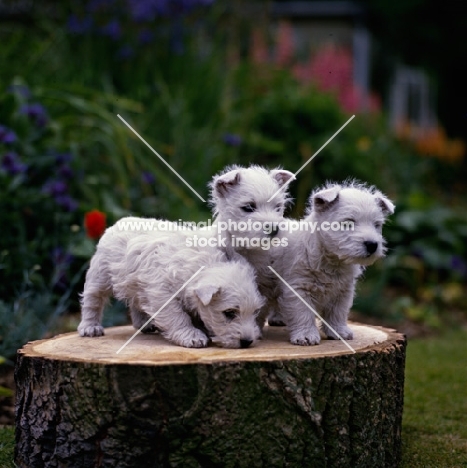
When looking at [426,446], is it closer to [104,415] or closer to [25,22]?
[104,415]

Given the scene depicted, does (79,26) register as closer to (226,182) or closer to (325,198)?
(226,182)

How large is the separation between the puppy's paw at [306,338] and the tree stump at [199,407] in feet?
0.29

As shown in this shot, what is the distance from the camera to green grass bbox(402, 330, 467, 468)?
15.0 feet

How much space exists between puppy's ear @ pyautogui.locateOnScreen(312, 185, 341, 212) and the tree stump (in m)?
0.76

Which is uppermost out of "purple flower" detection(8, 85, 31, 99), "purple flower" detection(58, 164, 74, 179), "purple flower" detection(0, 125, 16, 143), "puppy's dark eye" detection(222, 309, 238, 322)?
"purple flower" detection(8, 85, 31, 99)

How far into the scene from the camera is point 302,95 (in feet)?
40.5

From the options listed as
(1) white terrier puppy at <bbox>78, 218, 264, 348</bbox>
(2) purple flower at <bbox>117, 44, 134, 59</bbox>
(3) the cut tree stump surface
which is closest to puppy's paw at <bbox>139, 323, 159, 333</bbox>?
(3) the cut tree stump surface

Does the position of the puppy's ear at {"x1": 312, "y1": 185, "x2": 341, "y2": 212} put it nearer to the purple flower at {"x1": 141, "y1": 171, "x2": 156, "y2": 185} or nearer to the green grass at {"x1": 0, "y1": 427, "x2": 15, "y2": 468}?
the green grass at {"x1": 0, "y1": 427, "x2": 15, "y2": 468}

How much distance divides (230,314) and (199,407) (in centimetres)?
52

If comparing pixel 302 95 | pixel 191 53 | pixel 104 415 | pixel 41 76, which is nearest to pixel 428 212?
pixel 302 95

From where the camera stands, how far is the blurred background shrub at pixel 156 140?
707 centimetres

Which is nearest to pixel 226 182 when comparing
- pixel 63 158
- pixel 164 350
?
pixel 164 350

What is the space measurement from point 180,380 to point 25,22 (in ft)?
31.2

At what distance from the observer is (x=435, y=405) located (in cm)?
573
